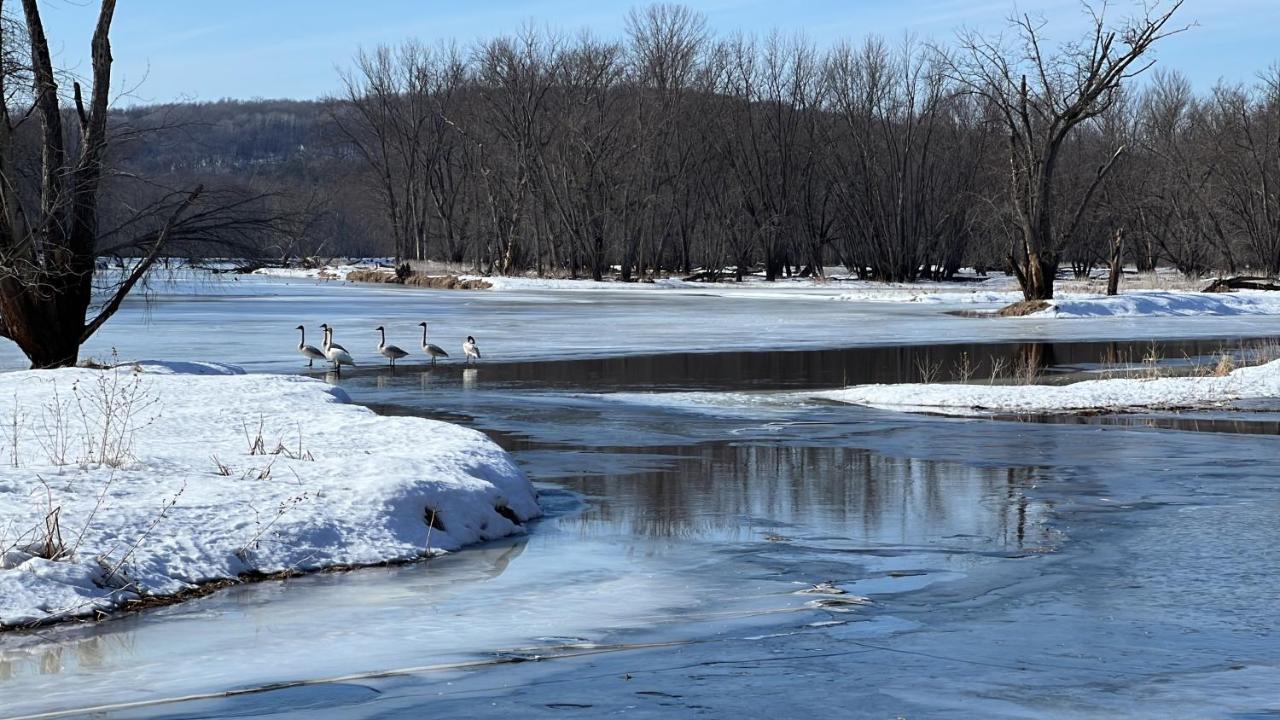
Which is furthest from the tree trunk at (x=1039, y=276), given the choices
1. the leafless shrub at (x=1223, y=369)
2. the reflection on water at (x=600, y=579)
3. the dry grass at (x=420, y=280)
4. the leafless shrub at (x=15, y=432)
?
the leafless shrub at (x=15, y=432)

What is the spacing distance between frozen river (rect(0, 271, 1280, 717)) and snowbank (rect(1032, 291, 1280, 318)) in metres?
26.5

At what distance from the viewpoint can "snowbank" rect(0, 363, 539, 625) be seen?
8773 millimetres

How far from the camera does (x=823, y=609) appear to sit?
28.0 feet

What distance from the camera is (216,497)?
33.9ft

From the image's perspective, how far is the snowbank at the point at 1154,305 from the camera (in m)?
44.1

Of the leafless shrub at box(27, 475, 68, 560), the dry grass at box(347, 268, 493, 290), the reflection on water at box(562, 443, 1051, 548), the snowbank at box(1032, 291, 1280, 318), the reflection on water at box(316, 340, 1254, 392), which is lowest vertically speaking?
the reflection on water at box(562, 443, 1051, 548)

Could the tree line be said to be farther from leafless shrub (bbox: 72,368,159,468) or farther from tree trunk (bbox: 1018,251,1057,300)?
leafless shrub (bbox: 72,368,159,468)

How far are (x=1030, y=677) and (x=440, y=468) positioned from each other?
6.23 meters

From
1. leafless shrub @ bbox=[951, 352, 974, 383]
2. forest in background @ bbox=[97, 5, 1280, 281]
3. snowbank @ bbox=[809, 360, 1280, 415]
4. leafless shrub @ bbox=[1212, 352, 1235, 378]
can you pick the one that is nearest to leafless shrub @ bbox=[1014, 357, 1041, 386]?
leafless shrub @ bbox=[951, 352, 974, 383]

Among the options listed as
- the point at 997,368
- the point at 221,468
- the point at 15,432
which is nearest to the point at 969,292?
the point at 997,368

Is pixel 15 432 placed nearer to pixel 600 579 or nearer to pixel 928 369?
pixel 600 579

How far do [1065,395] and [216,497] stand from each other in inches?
564

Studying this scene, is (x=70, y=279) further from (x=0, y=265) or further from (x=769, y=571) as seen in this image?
(x=769, y=571)

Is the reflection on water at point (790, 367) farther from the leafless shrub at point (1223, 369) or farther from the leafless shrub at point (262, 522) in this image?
the leafless shrub at point (262, 522)
